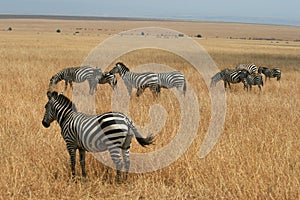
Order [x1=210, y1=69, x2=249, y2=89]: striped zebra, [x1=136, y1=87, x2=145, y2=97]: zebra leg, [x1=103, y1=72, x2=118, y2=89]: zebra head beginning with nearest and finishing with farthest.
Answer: [x1=136, y1=87, x2=145, y2=97]: zebra leg < [x1=103, y1=72, x2=118, y2=89]: zebra head < [x1=210, y1=69, x2=249, y2=89]: striped zebra

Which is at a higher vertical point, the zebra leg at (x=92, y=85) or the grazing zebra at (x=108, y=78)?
the grazing zebra at (x=108, y=78)

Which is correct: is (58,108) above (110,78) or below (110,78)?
above

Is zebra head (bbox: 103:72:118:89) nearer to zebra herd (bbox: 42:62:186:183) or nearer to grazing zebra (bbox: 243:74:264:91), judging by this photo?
grazing zebra (bbox: 243:74:264:91)

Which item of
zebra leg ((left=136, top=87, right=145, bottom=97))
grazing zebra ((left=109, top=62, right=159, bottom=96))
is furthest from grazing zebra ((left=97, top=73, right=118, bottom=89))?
zebra leg ((left=136, top=87, right=145, bottom=97))

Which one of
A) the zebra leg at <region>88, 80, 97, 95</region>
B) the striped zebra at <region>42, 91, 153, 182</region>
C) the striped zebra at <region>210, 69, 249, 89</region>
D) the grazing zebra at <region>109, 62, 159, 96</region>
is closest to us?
the striped zebra at <region>42, 91, 153, 182</region>

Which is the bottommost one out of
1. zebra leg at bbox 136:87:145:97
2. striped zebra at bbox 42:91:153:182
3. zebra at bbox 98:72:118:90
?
zebra leg at bbox 136:87:145:97

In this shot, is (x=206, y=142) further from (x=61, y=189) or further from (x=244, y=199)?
(x=61, y=189)


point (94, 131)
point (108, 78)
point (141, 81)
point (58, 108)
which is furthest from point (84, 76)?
point (94, 131)

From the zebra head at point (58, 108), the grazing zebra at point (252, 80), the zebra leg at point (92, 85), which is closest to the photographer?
the zebra head at point (58, 108)

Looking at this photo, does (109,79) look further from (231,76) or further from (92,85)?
(231,76)

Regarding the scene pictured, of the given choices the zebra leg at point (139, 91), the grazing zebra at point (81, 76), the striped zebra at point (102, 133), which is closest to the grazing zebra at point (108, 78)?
the grazing zebra at point (81, 76)

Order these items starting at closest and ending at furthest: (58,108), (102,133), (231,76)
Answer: (102,133) → (58,108) → (231,76)

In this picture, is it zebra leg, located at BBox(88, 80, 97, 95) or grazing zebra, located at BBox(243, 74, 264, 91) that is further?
grazing zebra, located at BBox(243, 74, 264, 91)

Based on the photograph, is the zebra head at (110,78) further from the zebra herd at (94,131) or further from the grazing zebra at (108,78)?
the zebra herd at (94,131)
